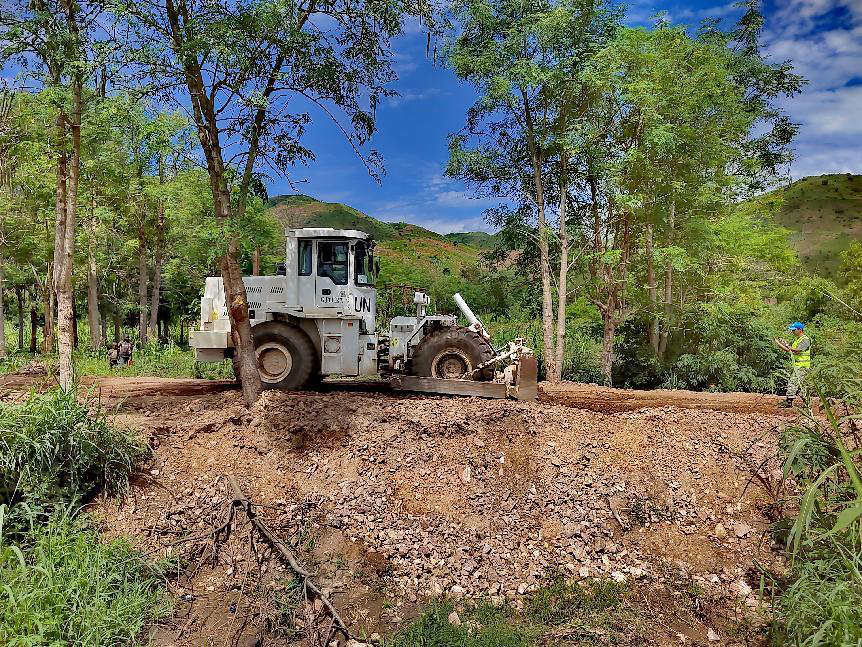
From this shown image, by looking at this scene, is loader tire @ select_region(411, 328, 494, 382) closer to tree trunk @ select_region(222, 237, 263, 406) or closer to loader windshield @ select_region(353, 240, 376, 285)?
loader windshield @ select_region(353, 240, 376, 285)

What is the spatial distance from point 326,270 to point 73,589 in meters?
5.96

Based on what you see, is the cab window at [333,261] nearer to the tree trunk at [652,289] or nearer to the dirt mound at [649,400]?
the dirt mound at [649,400]

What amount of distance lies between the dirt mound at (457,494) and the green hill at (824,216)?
1934 inches

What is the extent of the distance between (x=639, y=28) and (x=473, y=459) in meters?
12.0

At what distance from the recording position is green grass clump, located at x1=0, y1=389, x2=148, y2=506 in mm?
4914

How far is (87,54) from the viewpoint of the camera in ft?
22.3

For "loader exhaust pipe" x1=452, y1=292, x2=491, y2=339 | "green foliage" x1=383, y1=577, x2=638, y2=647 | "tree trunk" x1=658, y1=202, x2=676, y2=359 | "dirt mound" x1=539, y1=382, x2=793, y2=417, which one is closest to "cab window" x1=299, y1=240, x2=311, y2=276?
"loader exhaust pipe" x1=452, y1=292, x2=491, y2=339

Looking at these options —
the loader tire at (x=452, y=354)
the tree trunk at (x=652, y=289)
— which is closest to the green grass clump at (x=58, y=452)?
the loader tire at (x=452, y=354)

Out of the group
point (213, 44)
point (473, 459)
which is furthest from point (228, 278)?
point (473, 459)

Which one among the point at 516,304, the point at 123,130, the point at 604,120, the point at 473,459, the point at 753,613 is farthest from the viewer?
the point at 516,304

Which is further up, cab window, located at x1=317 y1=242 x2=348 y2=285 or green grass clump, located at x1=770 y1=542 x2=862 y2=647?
cab window, located at x1=317 y1=242 x2=348 y2=285

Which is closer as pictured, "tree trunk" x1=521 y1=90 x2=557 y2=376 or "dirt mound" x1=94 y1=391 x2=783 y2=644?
"dirt mound" x1=94 y1=391 x2=783 y2=644

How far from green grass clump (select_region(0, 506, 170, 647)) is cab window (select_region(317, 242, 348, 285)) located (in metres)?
5.24

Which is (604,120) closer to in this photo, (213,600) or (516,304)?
(516,304)
